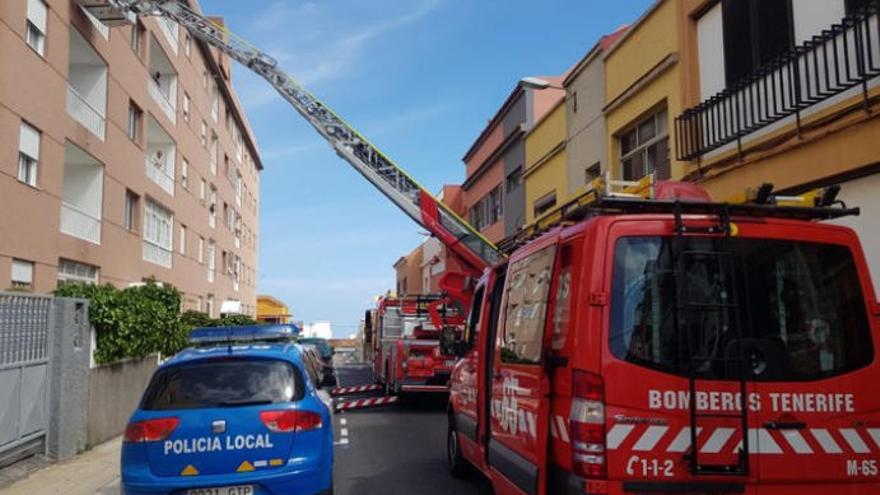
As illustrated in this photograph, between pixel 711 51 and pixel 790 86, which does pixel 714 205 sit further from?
pixel 711 51

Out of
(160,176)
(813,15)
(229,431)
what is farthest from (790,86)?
(160,176)

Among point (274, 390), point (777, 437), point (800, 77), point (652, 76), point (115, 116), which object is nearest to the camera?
point (777, 437)

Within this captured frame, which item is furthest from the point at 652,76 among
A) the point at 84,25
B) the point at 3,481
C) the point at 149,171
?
the point at 149,171

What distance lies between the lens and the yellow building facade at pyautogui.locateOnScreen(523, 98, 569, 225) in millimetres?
20188

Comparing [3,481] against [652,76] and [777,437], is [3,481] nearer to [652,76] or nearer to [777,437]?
[777,437]

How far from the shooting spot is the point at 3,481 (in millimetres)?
8484

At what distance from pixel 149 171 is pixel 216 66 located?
14.9 m

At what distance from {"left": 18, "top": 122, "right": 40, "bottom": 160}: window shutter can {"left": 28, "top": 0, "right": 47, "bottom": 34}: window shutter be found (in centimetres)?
231

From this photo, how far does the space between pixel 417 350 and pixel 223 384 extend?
10135 millimetres

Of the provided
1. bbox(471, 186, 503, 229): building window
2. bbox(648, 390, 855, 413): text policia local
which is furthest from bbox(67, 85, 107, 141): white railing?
bbox(648, 390, 855, 413): text policia local

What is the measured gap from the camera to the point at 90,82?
68.8 ft

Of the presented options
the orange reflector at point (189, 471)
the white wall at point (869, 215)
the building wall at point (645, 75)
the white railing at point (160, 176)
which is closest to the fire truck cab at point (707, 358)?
the orange reflector at point (189, 471)

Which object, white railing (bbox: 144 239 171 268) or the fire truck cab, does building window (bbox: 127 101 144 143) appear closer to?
white railing (bbox: 144 239 171 268)

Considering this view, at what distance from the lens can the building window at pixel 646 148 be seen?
47.5 feet
